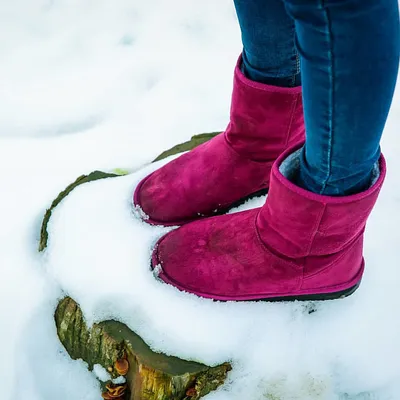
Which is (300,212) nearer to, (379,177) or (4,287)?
(379,177)

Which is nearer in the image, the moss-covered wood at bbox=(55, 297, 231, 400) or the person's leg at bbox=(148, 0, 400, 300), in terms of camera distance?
the person's leg at bbox=(148, 0, 400, 300)

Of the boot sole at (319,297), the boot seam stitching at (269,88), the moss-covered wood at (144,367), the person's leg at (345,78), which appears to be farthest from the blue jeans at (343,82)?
the moss-covered wood at (144,367)

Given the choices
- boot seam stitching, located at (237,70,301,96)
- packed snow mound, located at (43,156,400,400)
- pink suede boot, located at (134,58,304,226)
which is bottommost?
packed snow mound, located at (43,156,400,400)

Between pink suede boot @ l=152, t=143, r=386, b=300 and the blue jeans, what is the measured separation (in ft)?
0.14

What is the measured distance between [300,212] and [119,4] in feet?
5.50

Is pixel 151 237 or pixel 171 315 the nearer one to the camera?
pixel 171 315

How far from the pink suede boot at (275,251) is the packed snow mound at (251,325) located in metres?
0.03

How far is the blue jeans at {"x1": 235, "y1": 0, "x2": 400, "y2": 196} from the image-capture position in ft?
1.84

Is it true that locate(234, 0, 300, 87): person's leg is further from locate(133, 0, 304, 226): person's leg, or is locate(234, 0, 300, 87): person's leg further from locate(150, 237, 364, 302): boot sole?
locate(150, 237, 364, 302): boot sole

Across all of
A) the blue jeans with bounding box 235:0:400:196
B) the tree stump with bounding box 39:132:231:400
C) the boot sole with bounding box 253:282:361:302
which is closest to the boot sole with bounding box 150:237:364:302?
the boot sole with bounding box 253:282:361:302

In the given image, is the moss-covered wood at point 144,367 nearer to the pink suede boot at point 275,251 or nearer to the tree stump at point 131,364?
the tree stump at point 131,364

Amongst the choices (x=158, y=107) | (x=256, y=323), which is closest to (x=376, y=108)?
(x=256, y=323)

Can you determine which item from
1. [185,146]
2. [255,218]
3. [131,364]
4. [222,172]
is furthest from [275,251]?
[185,146]

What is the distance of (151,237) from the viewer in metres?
1.03
